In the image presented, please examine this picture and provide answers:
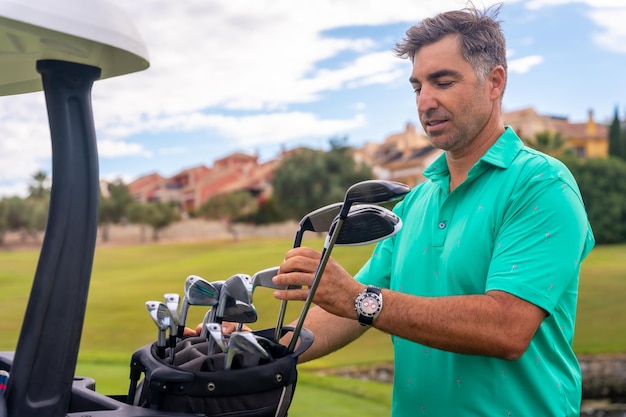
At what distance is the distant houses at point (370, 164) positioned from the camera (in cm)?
4609

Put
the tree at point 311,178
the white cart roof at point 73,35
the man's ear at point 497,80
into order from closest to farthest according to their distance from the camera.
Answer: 1. the white cart roof at point 73,35
2. the man's ear at point 497,80
3. the tree at point 311,178

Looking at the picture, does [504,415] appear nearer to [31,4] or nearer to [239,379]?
[239,379]

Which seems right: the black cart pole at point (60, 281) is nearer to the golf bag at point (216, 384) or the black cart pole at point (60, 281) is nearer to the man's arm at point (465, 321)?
the golf bag at point (216, 384)

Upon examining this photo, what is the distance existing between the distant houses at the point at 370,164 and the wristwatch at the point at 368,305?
4132cm

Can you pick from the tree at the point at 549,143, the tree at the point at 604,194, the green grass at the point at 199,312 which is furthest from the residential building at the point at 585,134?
the green grass at the point at 199,312

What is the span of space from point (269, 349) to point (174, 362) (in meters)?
0.20

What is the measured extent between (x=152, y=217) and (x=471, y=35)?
40888 millimetres

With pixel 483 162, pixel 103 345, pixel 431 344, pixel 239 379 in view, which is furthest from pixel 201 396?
pixel 103 345

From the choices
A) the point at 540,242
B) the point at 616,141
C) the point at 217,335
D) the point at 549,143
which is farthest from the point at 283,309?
the point at 616,141

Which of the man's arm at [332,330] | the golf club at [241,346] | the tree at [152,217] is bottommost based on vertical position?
the tree at [152,217]

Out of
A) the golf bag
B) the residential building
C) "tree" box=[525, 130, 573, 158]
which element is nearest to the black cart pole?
the golf bag

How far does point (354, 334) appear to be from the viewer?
2178 mm

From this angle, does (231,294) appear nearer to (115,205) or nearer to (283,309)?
(283,309)

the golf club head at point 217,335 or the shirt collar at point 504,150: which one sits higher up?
the shirt collar at point 504,150
